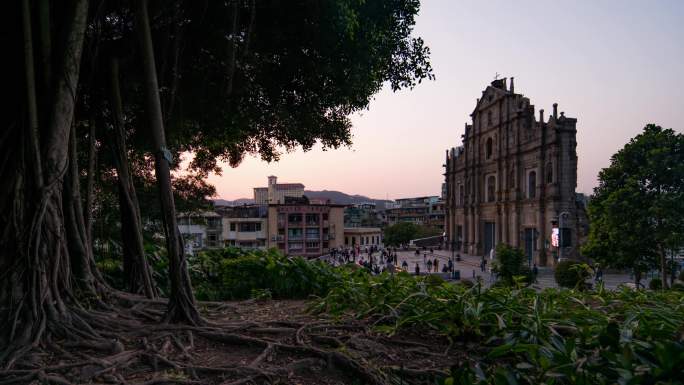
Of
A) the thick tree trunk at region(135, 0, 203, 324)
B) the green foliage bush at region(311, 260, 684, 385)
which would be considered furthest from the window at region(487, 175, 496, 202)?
the thick tree trunk at region(135, 0, 203, 324)

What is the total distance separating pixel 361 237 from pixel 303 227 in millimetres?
13462

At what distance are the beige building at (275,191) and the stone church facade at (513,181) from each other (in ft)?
97.3

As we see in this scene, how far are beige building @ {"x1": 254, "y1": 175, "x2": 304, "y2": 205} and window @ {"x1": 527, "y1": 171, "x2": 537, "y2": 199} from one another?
125 ft

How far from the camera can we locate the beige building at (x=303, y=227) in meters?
43.4

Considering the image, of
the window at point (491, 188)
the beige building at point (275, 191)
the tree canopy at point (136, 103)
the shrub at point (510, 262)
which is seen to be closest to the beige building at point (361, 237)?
the beige building at point (275, 191)

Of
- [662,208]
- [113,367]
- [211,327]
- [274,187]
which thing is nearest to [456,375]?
[113,367]

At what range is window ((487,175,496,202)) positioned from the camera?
37.3 metres

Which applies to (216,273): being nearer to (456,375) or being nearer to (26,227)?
(26,227)

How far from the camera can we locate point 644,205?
1648 cm

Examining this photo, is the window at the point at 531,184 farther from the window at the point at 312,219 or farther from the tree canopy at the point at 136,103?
the tree canopy at the point at 136,103

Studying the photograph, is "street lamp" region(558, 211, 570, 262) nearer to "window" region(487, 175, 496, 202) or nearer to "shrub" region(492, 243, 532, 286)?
"shrub" region(492, 243, 532, 286)

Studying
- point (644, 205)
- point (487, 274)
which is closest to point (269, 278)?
point (644, 205)

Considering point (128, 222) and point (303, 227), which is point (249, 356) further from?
point (303, 227)

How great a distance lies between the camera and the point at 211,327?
3.43 meters
